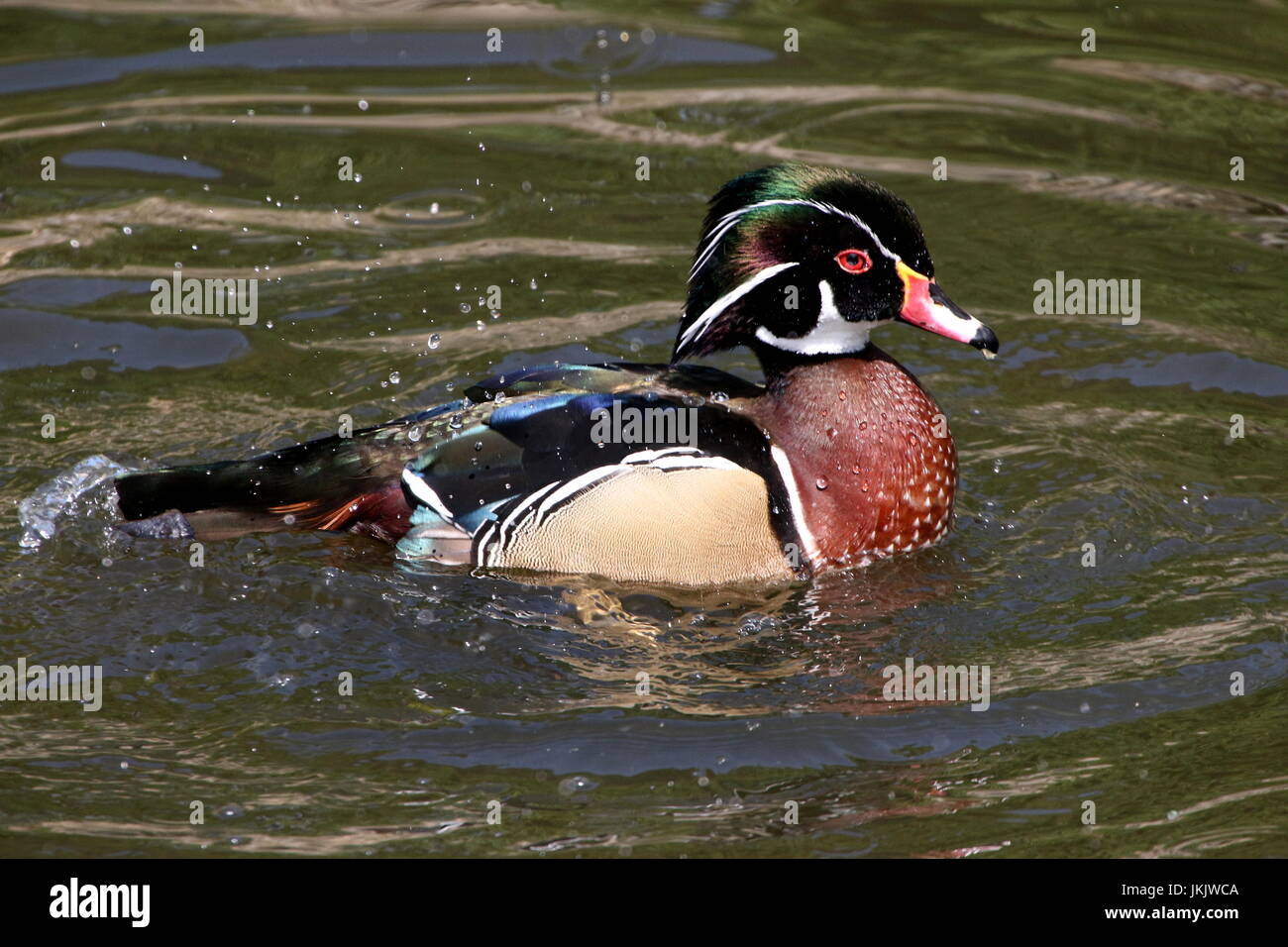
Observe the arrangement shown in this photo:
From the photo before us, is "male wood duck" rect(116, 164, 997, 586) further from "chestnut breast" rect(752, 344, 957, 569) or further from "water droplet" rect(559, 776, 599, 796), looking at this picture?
"water droplet" rect(559, 776, 599, 796)

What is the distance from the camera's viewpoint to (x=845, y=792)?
5.46 meters

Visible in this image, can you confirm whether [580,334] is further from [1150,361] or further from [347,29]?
[347,29]

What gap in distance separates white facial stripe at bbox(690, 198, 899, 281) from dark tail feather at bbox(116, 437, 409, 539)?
1485 mm

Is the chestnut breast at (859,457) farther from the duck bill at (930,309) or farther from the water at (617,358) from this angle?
the duck bill at (930,309)

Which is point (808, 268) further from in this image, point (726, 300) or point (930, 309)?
point (930, 309)

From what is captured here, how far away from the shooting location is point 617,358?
8.52 m

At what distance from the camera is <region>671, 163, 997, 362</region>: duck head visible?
263 inches

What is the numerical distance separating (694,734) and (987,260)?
4.55 metres

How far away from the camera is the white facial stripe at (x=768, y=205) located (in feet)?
21.9

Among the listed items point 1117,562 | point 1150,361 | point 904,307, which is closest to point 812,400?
point 904,307
